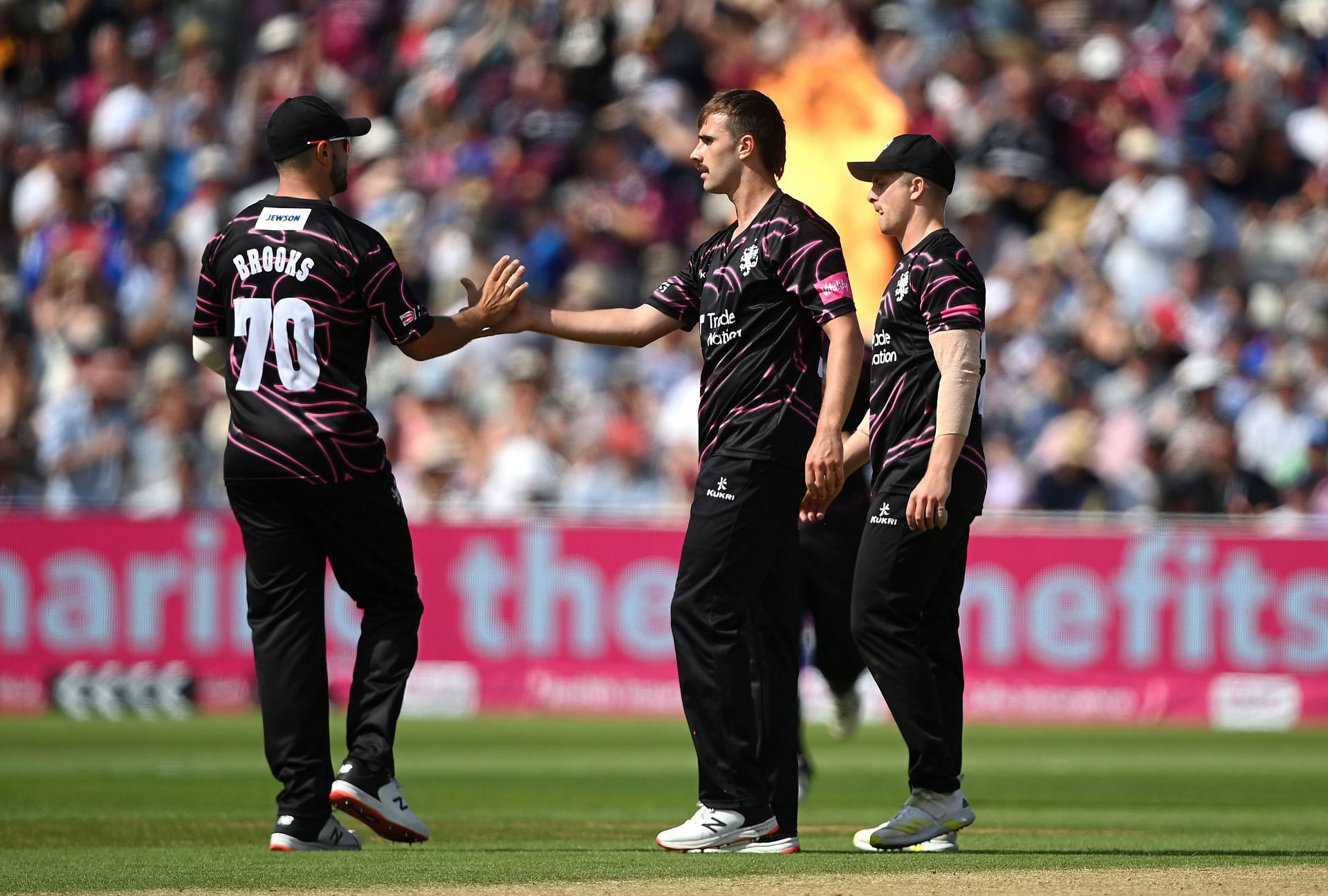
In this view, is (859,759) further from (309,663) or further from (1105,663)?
(309,663)

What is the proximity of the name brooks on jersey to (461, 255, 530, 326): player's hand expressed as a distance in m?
0.71

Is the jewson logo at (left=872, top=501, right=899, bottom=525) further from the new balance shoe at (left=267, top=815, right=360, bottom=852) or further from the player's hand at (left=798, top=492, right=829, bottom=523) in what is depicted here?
the new balance shoe at (left=267, top=815, right=360, bottom=852)

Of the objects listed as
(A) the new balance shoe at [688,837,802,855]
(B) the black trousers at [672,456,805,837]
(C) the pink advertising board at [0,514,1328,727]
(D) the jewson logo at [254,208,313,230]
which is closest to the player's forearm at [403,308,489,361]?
(D) the jewson logo at [254,208,313,230]

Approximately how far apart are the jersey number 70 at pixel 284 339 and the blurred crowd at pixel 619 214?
944cm

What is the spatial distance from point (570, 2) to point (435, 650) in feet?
30.1

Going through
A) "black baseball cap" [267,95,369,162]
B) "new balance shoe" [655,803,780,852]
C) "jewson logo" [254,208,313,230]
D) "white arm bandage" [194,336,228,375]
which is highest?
"black baseball cap" [267,95,369,162]

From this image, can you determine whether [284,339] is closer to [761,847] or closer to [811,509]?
[811,509]

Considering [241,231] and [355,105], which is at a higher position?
[355,105]

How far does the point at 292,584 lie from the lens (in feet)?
24.7

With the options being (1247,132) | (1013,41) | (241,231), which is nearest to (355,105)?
(1013,41)

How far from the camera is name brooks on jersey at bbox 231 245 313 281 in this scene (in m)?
7.41

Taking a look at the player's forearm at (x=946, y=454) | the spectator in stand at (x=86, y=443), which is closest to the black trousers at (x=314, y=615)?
the player's forearm at (x=946, y=454)

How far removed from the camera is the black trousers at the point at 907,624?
24.4ft

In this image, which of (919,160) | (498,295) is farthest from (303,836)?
(919,160)
